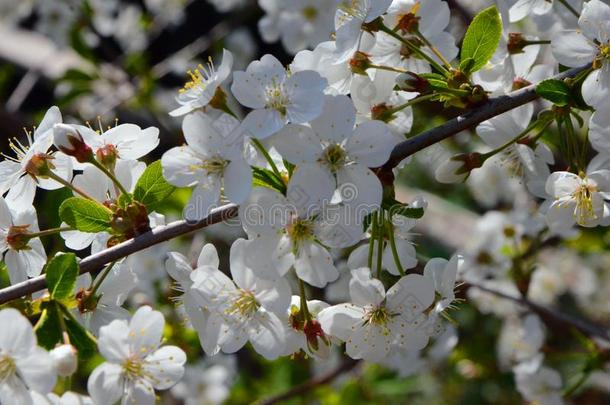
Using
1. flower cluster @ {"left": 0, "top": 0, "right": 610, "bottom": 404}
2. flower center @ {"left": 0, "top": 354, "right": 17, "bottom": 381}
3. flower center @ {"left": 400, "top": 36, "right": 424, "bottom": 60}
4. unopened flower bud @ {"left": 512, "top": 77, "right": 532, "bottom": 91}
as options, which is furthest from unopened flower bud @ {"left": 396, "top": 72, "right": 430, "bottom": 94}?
flower center @ {"left": 0, "top": 354, "right": 17, "bottom": 381}

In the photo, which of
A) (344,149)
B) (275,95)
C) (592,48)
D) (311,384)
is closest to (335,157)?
(344,149)

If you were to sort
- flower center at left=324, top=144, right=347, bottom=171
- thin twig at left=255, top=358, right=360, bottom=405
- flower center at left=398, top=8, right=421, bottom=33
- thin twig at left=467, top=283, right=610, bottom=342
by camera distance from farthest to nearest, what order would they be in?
1. thin twig at left=255, top=358, right=360, bottom=405
2. thin twig at left=467, top=283, right=610, bottom=342
3. flower center at left=398, top=8, right=421, bottom=33
4. flower center at left=324, top=144, right=347, bottom=171

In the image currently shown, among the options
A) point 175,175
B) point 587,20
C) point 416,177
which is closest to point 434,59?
point 587,20

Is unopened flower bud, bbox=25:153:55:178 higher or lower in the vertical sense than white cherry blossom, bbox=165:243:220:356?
higher

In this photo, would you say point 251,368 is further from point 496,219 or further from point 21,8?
point 21,8

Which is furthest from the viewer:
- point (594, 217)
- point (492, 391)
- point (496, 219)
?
point (492, 391)

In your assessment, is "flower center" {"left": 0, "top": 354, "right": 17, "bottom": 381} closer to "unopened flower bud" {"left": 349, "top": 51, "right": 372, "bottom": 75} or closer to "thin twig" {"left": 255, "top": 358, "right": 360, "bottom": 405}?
"unopened flower bud" {"left": 349, "top": 51, "right": 372, "bottom": 75}

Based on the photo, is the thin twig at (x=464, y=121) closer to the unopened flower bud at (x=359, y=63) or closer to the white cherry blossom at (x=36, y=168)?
the unopened flower bud at (x=359, y=63)
